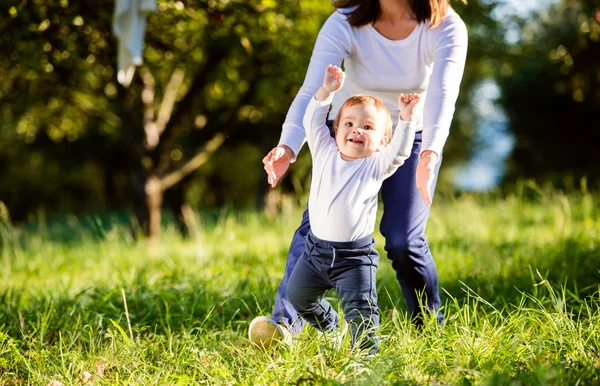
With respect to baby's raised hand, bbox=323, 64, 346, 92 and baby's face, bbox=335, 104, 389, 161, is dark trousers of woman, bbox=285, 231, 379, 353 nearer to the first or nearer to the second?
baby's face, bbox=335, 104, 389, 161

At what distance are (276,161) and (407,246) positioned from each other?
2.21 feet

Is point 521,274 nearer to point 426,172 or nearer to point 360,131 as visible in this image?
point 426,172

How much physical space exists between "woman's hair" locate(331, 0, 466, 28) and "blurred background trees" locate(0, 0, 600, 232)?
2.11 meters

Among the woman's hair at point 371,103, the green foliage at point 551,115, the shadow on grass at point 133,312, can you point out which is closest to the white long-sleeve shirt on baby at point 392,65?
the woman's hair at point 371,103

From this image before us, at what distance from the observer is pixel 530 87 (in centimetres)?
1452

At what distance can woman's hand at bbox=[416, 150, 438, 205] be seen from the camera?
2434mm

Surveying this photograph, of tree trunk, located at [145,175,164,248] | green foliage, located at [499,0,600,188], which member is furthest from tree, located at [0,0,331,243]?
green foliage, located at [499,0,600,188]

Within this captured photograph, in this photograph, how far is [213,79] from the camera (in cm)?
714

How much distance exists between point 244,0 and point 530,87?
11.1m

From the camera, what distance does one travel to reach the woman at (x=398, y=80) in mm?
2682

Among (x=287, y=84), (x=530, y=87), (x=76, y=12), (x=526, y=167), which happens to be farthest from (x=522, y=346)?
(x=526, y=167)

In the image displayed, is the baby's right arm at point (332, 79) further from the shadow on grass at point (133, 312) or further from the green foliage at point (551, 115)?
the green foliage at point (551, 115)

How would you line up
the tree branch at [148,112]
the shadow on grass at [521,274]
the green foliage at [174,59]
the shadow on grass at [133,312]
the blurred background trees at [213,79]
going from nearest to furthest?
the shadow on grass at [133,312]
the shadow on grass at [521,274]
the green foliage at [174,59]
the blurred background trees at [213,79]
the tree branch at [148,112]

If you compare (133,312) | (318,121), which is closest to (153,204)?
(133,312)
